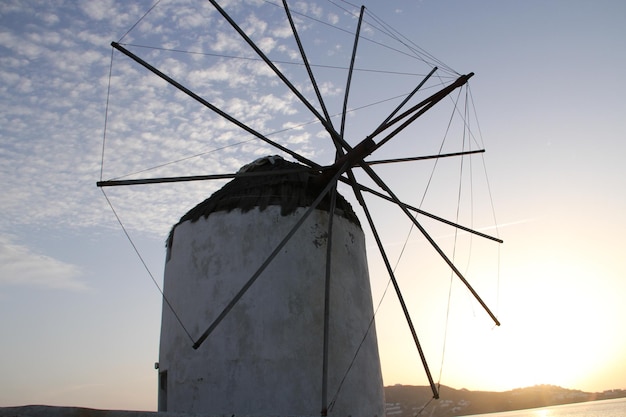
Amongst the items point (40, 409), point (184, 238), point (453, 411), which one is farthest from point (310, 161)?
point (453, 411)

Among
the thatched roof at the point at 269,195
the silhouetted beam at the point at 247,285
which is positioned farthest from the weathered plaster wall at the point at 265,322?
the silhouetted beam at the point at 247,285

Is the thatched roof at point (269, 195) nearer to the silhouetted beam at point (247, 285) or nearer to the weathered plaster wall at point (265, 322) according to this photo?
the weathered plaster wall at point (265, 322)

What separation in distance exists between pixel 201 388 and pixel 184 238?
3.01 metres

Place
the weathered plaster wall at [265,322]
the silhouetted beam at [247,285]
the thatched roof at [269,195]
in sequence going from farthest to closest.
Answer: the thatched roof at [269,195] → the weathered plaster wall at [265,322] → the silhouetted beam at [247,285]

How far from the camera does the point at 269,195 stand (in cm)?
1109

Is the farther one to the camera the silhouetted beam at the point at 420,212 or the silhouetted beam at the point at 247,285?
the silhouetted beam at the point at 420,212

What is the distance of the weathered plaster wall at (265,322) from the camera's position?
9594mm

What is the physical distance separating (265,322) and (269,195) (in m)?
2.52

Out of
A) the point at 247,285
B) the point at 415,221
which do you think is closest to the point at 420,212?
the point at 415,221

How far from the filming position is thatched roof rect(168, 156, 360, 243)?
11.0m

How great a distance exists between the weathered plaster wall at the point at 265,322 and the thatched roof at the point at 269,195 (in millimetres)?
185

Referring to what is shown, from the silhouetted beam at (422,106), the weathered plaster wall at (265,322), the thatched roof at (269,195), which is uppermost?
the silhouetted beam at (422,106)

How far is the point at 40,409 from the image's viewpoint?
490 cm

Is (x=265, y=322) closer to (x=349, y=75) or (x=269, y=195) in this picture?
(x=269, y=195)
